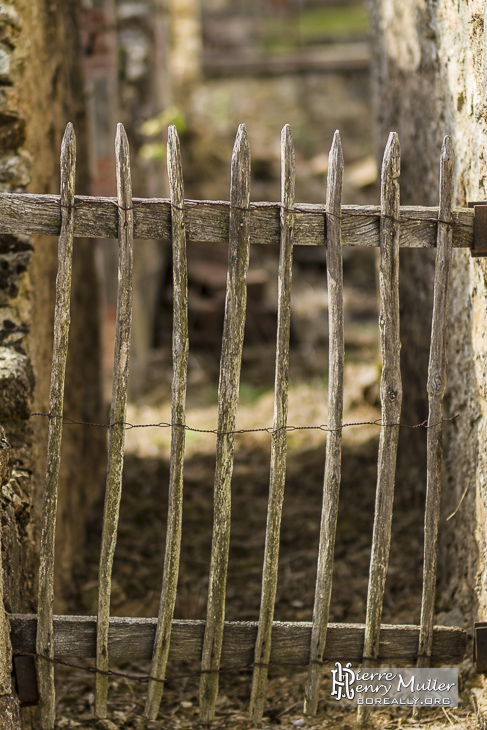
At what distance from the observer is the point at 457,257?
9.06 ft

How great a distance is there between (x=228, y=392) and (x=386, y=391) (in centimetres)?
50

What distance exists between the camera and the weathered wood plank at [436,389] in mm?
2295

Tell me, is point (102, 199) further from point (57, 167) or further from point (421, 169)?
point (421, 169)

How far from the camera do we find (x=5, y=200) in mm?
2201

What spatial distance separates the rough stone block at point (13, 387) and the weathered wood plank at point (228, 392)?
28.9 inches

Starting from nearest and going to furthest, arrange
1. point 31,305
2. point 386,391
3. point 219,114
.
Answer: point 386,391
point 31,305
point 219,114

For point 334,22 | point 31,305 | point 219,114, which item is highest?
point 334,22

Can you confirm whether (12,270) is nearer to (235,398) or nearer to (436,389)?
(235,398)

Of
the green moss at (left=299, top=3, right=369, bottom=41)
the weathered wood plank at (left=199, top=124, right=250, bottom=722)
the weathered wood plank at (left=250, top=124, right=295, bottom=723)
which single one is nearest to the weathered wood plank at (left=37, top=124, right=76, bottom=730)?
the weathered wood plank at (left=199, top=124, right=250, bottom=722)

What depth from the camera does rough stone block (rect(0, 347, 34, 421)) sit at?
2.49 m

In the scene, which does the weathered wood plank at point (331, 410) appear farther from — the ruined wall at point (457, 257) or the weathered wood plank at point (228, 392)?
the ruined wall at point (457, 257)

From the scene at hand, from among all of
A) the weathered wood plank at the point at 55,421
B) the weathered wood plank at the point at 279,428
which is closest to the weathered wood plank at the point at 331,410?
the weathered wood plank at the point at 279,428

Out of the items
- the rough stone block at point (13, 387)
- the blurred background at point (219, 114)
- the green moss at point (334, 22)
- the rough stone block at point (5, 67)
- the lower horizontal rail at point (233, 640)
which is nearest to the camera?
the lower horizontal rail at point (233, 640)

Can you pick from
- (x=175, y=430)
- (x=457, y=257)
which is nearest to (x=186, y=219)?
(x=175, y=430)
